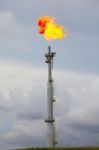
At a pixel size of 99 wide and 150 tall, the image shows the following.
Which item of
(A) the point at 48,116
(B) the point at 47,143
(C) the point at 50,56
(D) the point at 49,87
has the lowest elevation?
(B) the point at 47,143

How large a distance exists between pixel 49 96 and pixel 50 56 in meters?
10.9

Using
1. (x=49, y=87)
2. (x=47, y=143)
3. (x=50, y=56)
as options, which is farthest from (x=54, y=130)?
(x=50, y=56)

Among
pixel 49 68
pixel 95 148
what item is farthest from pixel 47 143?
pixel 95 148

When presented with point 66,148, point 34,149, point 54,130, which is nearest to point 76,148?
point 66,148

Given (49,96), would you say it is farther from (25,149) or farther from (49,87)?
(25,149)

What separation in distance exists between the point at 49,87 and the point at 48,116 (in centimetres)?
744

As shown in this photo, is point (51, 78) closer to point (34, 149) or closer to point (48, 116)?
point (48, 116)

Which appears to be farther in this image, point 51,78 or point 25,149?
point 51,78

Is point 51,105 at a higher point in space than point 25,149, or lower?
higher

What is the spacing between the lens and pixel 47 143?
114 m

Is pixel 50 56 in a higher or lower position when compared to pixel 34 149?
higher

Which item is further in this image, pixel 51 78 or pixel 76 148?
pixel 51 78

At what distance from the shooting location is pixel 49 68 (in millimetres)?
116625

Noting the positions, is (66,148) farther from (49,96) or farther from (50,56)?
(50,56)
